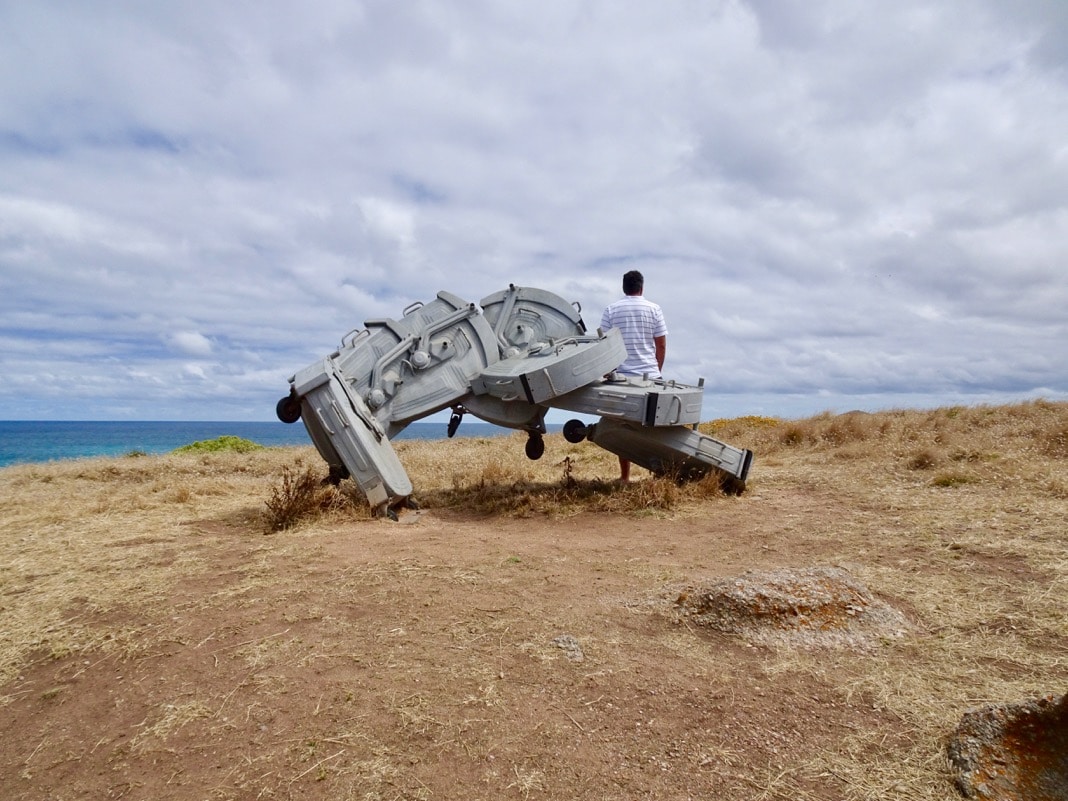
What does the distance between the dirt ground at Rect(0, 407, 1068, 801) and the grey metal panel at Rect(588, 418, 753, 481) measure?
260 centimetres

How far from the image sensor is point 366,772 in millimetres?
2752

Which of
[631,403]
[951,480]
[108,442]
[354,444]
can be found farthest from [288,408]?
[108,442]

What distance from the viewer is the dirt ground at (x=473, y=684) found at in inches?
107

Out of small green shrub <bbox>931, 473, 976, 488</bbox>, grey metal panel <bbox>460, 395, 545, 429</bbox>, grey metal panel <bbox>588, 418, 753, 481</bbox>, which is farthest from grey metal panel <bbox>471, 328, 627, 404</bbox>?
small green shrub <bbox>931, 473, 976, 488</bbox>

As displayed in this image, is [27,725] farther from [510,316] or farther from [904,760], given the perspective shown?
[510,316]

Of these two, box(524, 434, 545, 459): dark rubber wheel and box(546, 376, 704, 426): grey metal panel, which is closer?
box(546, 376, 704, 426): grey metal panel

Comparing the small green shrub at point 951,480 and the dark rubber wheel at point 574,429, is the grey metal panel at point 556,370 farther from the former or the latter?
the small green shrub at point 951,480

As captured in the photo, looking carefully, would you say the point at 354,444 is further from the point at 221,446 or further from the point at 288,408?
the point at 221,446

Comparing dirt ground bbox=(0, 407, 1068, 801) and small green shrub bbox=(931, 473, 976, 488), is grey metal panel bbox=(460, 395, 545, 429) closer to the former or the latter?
dirt ground bbox=(0, 407, 1068, 801)

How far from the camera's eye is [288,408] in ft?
24.0

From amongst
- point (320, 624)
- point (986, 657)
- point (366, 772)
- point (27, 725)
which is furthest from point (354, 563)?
point (986, 657)

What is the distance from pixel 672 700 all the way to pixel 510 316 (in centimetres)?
620

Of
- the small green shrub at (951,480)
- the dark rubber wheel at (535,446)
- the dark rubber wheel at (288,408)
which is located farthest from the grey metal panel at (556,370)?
the small green shrub at (951,480)

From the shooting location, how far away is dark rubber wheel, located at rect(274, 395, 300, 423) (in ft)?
23.9
